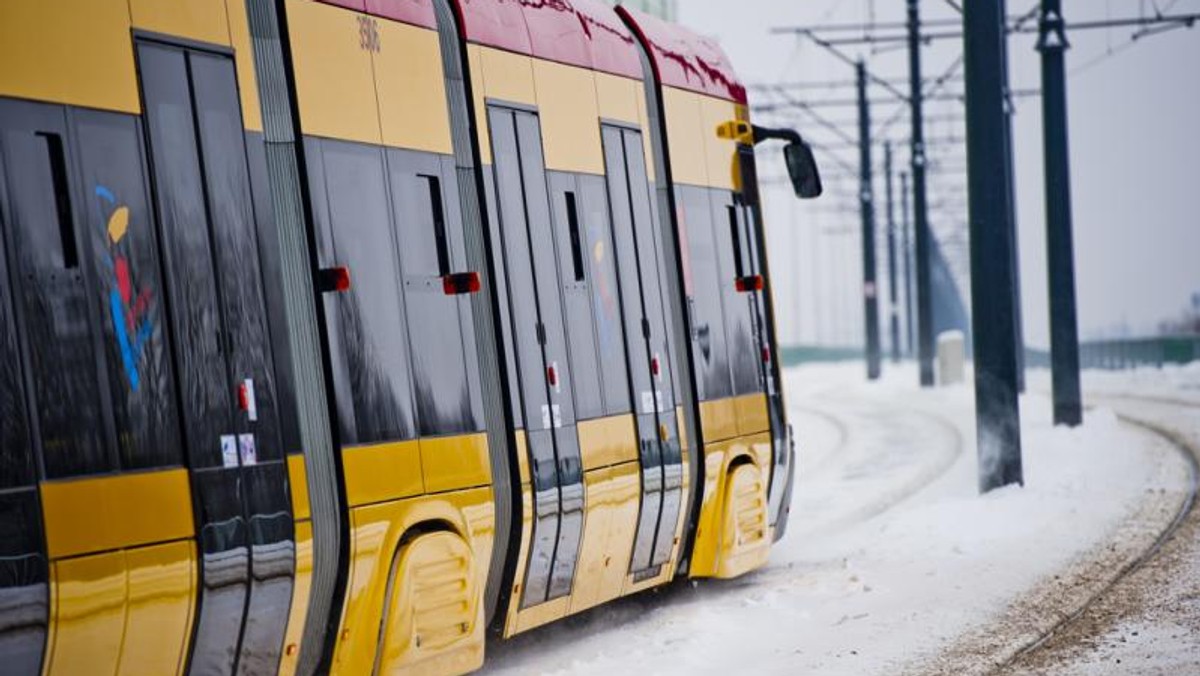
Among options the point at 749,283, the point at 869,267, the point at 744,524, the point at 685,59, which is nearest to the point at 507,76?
the point at 685,59

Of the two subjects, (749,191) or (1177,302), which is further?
(1177,302)

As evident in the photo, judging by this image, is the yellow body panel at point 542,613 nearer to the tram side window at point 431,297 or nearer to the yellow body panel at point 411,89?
the tram side window at point 431,297

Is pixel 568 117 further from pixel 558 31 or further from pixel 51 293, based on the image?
pixel 51 293

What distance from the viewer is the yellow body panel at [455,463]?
359 inches

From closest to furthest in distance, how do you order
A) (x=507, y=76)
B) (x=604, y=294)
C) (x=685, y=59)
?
(x=507, y=76), (x=604, y=294), (x=685, y=59)

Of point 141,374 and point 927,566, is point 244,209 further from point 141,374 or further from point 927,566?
point 927,566

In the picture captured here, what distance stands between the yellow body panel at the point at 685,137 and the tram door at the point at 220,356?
520 cm

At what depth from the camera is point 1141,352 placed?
57000 mm

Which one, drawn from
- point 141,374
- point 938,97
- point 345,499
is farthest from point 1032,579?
point 938,97

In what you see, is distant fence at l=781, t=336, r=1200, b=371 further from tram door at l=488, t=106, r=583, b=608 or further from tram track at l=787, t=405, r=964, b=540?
tram door at l=488, t=106, r=583, b=608

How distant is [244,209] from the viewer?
8.05 metres

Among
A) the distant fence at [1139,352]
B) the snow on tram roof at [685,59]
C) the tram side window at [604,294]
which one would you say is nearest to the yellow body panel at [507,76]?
the tram side window at [604,294]

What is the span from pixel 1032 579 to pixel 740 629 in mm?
2450

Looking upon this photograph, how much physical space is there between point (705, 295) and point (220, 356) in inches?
225
